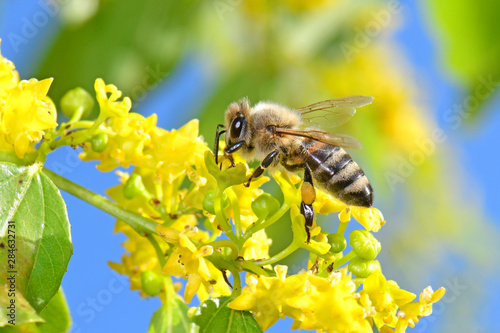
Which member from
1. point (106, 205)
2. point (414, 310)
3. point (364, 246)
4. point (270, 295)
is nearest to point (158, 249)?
point (106, 205)

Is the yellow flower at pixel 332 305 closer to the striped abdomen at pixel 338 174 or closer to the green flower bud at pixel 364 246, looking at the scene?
the green flower bud at pixel 364 246

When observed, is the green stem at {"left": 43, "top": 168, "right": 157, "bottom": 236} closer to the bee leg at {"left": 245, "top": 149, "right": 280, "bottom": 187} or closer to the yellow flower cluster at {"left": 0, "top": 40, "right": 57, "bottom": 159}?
the yellow flower cluster at {"left": 0, "top": 40, "right": 57, "bottom": 159}

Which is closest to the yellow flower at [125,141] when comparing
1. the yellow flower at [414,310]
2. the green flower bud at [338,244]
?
the green flower bud at [338,244]

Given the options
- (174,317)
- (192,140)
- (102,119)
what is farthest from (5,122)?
(174,317)

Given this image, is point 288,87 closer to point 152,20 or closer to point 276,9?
point 276,9

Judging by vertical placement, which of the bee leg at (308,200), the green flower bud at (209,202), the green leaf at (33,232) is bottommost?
the green leaf at (33,232)
